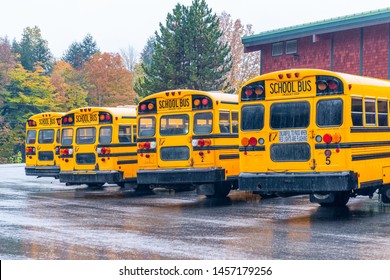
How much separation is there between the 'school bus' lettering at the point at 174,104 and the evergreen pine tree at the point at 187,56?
27.4 metres

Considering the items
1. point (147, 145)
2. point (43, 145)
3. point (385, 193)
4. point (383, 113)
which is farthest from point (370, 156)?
point (43, 145)

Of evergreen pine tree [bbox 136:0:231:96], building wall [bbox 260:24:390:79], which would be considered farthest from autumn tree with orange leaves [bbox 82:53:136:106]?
building wall [bbox 260:24:390:79]

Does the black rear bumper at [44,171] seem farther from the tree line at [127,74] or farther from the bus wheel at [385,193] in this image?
the tree line at [127,74]

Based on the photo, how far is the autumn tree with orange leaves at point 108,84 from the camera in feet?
231

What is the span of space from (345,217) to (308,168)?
1.09m

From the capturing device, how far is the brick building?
81.3 ft

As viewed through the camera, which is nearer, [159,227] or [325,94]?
[159,227]

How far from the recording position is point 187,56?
4512 centimetres

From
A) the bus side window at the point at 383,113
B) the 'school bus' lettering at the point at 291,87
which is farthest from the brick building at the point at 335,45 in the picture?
the 'school bus' lettering at the point at 291,87

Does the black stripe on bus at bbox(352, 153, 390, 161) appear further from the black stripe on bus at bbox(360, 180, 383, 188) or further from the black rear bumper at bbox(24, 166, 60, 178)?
the black rear bumper at bbox(24, 166, 60, 178)

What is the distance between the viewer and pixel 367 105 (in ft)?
44.7

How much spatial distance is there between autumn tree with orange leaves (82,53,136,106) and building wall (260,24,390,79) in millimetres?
42609
